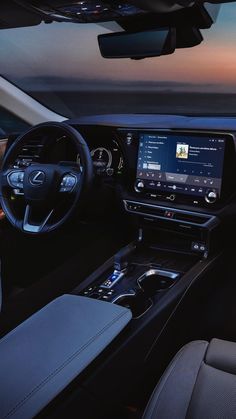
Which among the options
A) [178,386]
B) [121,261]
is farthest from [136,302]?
[178,386]

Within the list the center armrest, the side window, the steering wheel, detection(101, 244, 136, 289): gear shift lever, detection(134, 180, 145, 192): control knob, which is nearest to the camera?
the center armrest

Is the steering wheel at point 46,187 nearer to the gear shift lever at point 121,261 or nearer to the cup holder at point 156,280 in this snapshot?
the gear shift lever at point 121,261

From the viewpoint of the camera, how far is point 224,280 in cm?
236

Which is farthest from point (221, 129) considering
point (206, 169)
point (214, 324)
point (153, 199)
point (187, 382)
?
point (187, 382)

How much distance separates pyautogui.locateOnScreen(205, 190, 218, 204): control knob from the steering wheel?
494 mm

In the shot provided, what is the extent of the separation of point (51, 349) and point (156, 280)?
0.93m

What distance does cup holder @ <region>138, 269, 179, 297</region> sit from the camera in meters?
2.10

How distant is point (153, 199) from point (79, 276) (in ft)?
1.82

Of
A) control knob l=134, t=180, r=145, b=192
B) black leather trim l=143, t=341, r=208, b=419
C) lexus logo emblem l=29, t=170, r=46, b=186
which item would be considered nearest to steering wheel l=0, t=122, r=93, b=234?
lexus logo emblem l=29, t=170, r=46, b=186

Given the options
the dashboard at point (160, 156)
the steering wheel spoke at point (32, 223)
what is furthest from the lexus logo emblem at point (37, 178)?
the dashboard at point (160, 156)

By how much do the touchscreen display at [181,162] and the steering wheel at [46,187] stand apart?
325 mm

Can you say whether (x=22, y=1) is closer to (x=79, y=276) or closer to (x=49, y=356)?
(x=49, y=356)

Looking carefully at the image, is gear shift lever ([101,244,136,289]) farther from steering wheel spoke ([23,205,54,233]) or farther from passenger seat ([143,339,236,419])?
passenger seat ([143,339,236,419])

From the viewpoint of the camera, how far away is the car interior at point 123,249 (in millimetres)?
1295
